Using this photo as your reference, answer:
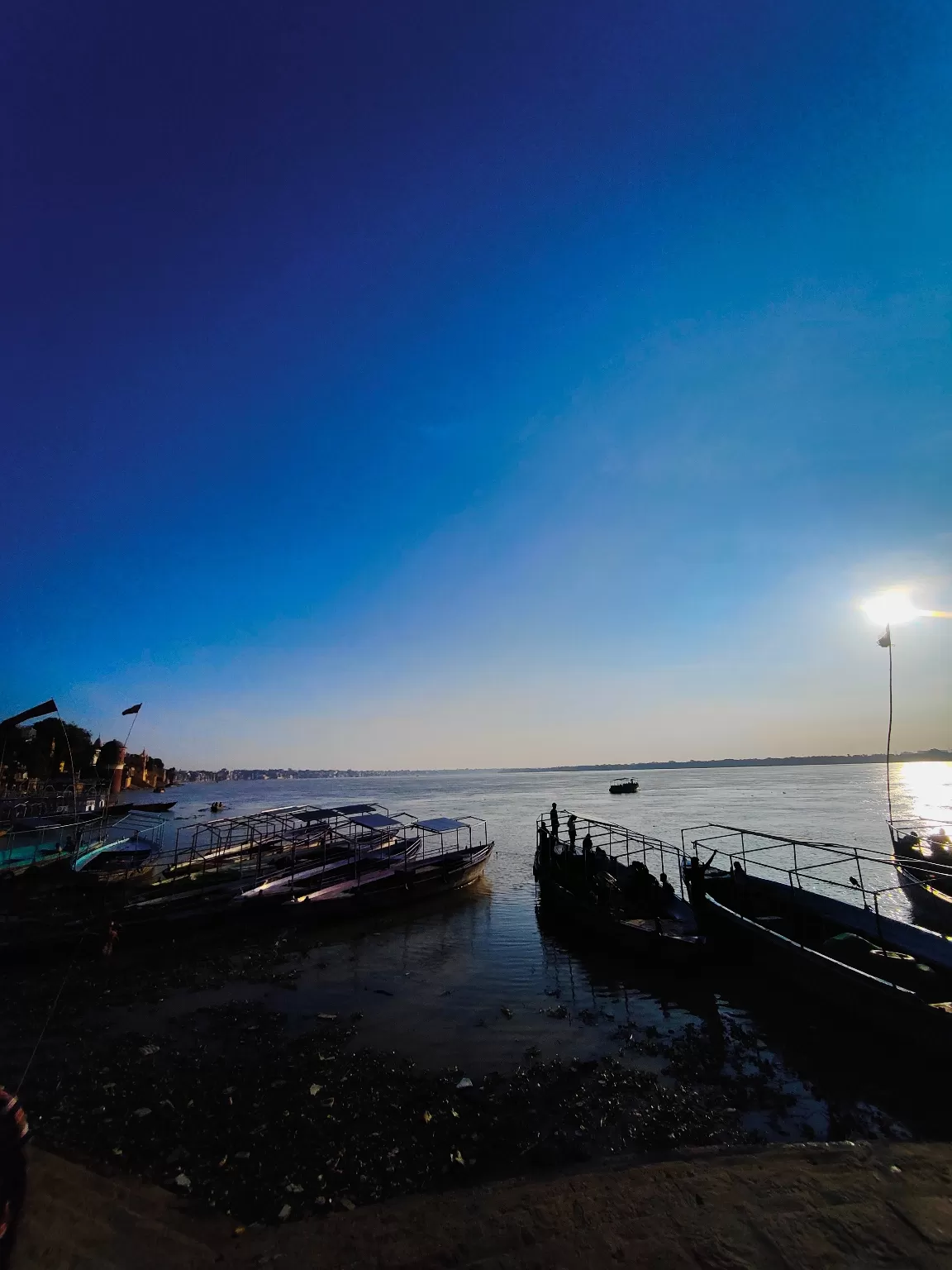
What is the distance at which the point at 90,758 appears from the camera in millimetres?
117250

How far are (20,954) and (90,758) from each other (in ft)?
401

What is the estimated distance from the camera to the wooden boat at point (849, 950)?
39.3 ft

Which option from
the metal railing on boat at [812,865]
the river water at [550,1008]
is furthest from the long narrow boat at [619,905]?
the metal railing on boat at [812,865]

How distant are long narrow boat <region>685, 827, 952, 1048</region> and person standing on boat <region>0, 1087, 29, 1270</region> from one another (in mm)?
15826

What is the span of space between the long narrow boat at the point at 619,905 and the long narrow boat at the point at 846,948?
1.80m

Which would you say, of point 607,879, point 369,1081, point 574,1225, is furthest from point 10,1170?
point 607,879

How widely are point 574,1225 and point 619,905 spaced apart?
17.0 meters

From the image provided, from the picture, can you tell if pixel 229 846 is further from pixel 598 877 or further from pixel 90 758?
pixel 90 758

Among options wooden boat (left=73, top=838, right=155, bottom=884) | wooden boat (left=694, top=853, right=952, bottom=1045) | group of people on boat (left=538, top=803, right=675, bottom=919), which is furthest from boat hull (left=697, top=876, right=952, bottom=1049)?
wooden boat (left=73, top=838, right=155, bottom=884)

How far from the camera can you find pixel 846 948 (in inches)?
603

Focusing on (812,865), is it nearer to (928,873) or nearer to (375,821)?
(928,873)

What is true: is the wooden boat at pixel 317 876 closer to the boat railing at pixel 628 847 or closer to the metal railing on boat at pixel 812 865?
the boat railing at pixel 628 847

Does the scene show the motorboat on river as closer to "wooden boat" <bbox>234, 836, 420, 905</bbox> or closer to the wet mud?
"wooden boat" <bbox>234, 836, 420, 905</bbox>

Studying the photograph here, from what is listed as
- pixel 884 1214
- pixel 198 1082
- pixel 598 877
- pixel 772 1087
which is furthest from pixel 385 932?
pixel 884 1214
